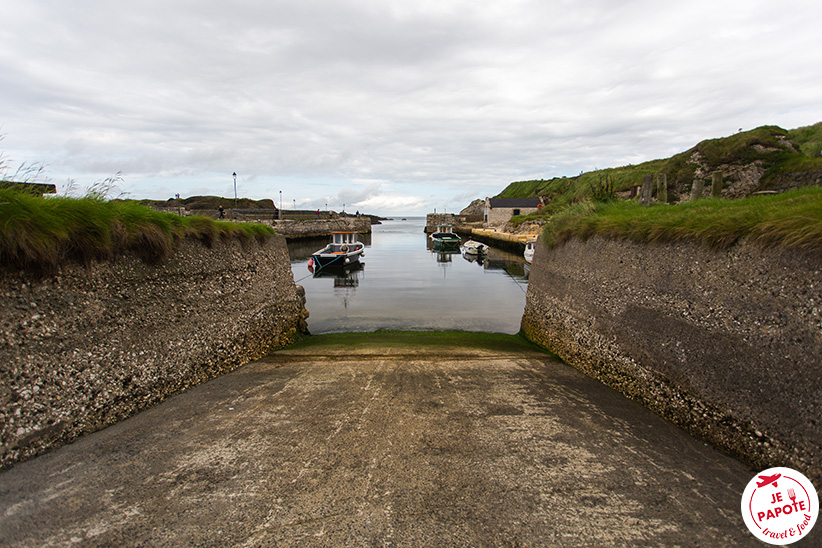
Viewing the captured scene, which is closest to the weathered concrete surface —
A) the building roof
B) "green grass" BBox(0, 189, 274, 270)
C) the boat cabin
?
"green grass" BBox(0, 189, 274, 270)

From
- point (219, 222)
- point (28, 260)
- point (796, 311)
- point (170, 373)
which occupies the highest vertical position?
point (219, 222)

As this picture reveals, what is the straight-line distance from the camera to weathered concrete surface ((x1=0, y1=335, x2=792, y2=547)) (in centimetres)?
276

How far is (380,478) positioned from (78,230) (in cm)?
421

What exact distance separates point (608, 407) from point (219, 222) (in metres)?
7.29

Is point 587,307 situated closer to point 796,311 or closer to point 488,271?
point 796,311

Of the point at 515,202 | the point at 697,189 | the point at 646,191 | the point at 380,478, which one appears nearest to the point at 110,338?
the point at 380,478

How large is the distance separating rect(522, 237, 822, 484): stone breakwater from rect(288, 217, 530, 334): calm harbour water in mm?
7845

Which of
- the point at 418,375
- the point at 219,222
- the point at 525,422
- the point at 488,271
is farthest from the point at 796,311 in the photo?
the point at 488,271

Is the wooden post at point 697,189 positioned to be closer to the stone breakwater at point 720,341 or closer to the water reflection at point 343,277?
the stone breakwater at point 720,341

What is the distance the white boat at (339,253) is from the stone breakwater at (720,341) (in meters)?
26.6

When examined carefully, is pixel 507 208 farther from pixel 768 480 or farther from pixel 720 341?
pixel 768 480

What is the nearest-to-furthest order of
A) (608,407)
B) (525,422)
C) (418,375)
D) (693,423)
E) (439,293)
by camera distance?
(693,423), (525,422), (608,407), (418,375), (439,293)

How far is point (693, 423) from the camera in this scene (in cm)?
412
